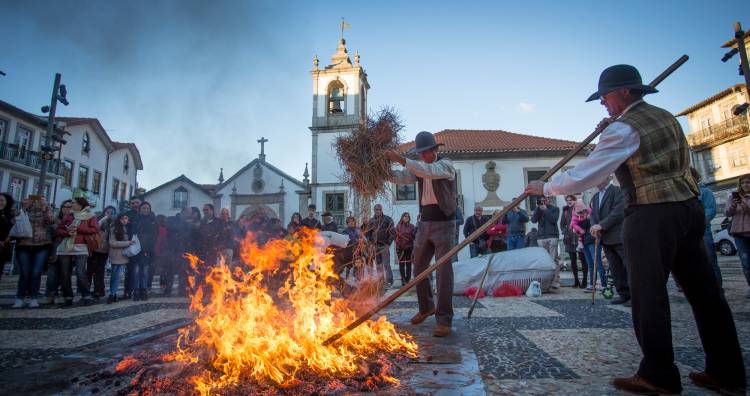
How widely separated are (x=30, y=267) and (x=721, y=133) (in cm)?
4255

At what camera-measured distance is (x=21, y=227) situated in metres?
6.03

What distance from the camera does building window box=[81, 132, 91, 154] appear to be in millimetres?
31484

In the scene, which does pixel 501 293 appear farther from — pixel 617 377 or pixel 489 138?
pixel 489 138

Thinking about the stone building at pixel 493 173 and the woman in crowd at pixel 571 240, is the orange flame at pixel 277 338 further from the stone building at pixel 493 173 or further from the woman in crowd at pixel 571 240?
the stone building at pixel 493 173

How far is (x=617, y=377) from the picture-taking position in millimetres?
2281

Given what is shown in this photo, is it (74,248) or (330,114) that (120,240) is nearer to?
(74,248)

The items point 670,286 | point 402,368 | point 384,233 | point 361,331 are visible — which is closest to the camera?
point 402,368

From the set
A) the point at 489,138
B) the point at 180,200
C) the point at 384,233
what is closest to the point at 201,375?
the point at 384,233

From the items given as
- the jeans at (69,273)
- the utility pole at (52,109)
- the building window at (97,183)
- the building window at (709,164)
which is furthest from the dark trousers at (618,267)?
the building window at (97,183)

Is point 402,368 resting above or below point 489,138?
below

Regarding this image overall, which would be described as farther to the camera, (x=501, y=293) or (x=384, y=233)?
(x=384, y=233)

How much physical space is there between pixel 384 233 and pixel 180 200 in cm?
3094

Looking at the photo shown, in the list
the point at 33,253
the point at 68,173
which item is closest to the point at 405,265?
the point at 33,253

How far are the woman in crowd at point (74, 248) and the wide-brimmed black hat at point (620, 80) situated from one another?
753 centimetres
